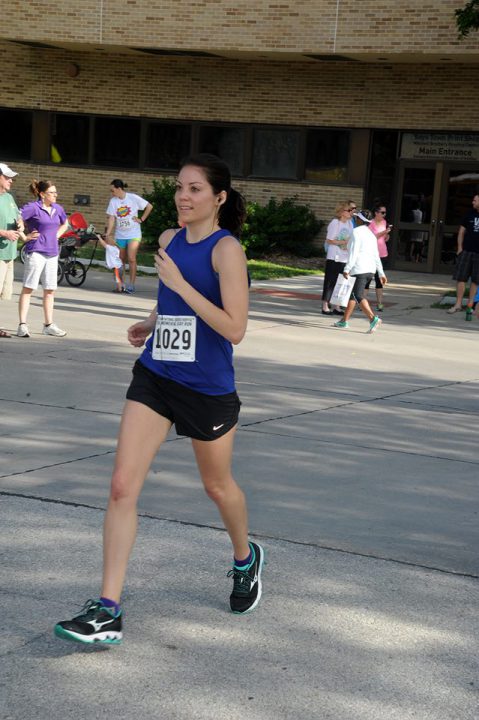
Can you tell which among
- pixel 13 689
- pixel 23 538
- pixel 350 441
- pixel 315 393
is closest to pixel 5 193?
pixel 315 393

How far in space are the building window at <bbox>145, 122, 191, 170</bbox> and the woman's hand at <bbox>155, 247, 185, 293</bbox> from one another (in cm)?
2390

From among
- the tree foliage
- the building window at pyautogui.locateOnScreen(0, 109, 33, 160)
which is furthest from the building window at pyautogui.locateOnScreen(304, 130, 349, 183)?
the building window at pyautogui.locateOnScreen(0, 109, 33, 160)

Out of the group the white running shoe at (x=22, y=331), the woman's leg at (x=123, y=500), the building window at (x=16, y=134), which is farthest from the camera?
the building window at (x=16, y=134)

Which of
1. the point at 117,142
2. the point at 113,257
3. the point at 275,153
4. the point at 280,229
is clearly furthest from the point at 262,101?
the point at 113,257

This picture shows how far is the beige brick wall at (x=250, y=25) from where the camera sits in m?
22.7

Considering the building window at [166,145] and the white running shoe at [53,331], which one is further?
the building window at [166,145]

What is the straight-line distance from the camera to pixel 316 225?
26016mm

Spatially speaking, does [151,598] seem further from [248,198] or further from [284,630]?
[248,198]

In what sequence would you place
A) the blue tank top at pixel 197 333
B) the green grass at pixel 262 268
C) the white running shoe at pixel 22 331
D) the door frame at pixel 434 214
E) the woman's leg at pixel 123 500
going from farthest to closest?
the door frame at pixel 434 214, the green grass at pixel 262 268, the white running shoe at pixel 22 331, the blue tank top at pixel 197 333, the woman's leg at pixel 123 500

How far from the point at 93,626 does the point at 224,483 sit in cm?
82

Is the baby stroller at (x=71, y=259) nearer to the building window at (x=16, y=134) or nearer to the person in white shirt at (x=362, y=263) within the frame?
the person in white shirt at (x=362, y=263)

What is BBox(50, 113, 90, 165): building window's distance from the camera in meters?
28.9

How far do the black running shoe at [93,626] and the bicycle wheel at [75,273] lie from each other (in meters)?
15.0

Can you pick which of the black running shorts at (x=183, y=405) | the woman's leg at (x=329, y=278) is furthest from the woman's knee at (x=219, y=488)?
the woman's leg at (x=329, y=278)
